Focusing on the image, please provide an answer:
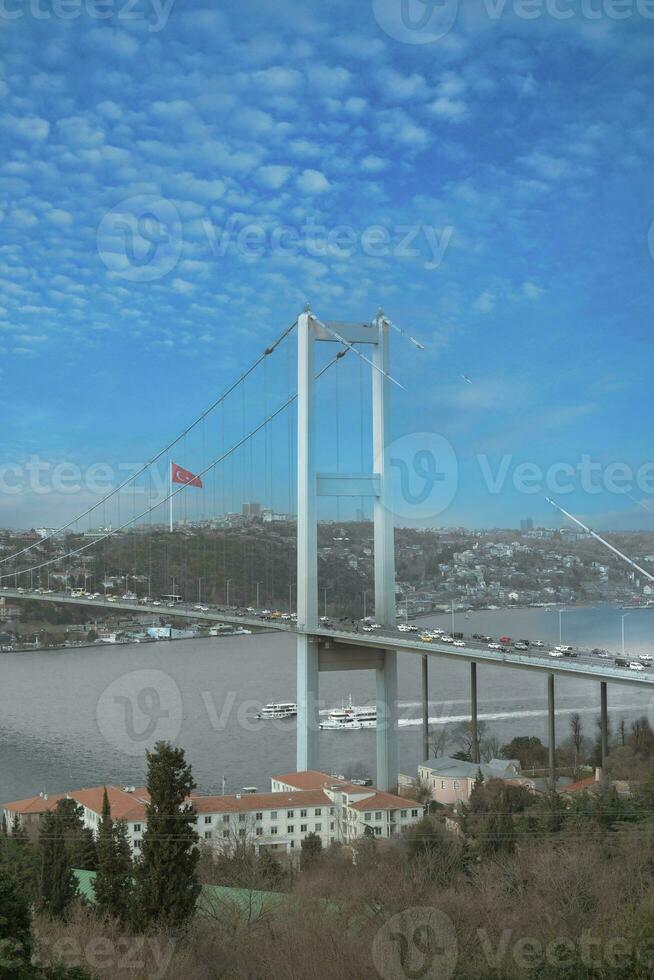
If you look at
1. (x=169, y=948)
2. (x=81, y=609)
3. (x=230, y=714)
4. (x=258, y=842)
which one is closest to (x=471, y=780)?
(x=258, y=842)

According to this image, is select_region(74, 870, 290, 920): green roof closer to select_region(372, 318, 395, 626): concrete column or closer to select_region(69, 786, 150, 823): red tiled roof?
select_region(69, 786, 150, 823): red tiled roof

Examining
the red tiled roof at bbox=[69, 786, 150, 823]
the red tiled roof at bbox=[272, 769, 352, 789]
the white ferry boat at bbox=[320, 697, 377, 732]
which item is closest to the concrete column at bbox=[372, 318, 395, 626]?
the red tiled roof at bbox=[272, 769, 352, 789]

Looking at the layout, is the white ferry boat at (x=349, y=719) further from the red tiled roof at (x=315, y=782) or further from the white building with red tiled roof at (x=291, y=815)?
the white building with red tiled roof at (x=291, y=815)

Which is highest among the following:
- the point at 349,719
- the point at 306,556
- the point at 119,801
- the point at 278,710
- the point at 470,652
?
the point at 306,556

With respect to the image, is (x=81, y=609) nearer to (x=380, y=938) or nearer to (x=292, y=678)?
(x=292, y=678)

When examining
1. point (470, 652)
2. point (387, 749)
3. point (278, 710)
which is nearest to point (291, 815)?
point (387, 749)

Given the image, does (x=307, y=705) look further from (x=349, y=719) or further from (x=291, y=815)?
(x=349, y=719)

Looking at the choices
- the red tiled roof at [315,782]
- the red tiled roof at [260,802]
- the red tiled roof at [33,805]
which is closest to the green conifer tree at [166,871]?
the red tiled roof at [260,802]
